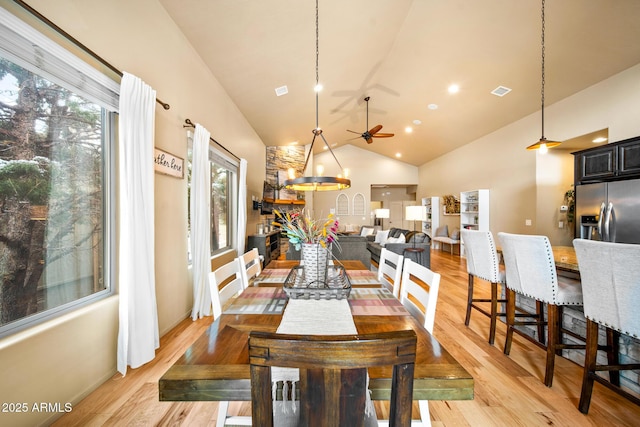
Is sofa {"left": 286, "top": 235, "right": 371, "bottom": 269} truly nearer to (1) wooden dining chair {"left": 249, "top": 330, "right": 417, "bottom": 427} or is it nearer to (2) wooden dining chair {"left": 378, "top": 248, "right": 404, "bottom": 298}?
(2) wooden dining chair {"left": 378, "top": 248, "right": 404, "bottom": 298}

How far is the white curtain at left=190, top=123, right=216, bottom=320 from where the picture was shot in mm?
2838

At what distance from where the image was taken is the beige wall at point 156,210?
4.28ft

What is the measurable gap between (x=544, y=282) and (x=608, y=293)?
435 mm

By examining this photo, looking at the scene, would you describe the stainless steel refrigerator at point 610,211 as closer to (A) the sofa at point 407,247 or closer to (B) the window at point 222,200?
(A) the sofa at point 407,247

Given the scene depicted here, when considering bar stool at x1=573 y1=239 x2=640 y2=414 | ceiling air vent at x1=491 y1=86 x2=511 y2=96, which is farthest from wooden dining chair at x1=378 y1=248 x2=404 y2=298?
ceiling air vent at x1=491 y1=86 x2=511 y2=96

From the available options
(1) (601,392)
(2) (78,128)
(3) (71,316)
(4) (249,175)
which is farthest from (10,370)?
(4) (249,175)

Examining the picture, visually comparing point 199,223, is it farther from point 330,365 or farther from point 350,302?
point 330,365

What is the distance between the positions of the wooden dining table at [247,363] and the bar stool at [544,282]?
1.36 meters

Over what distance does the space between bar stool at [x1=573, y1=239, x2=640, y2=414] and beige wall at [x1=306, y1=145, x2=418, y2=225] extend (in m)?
8.26

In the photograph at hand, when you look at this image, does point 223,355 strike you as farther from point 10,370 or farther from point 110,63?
point 110,63

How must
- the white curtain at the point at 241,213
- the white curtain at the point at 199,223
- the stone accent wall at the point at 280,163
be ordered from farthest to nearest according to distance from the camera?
the stone accent wall at the point at 280,163
the white curtain at the point at 241,213
the white curtain at the point at 199,223

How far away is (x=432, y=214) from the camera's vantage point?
867cm

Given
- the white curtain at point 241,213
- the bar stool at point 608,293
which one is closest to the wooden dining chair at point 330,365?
the bar stool at point 608,293

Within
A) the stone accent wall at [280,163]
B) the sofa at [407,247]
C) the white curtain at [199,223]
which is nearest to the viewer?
the white curtain at [199,223]
